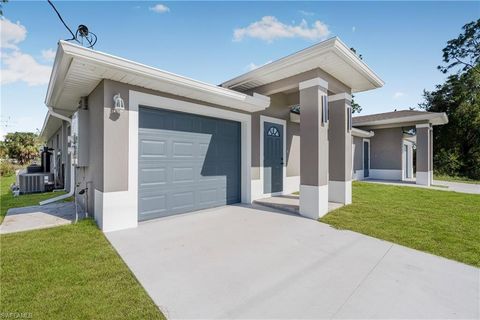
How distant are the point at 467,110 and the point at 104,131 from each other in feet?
77.5

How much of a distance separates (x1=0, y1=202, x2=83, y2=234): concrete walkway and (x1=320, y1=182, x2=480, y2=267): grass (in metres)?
5.32

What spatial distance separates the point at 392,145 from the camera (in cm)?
1295

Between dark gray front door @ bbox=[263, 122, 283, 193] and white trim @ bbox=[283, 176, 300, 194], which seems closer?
dark gray front door @ bbox=[263, 122, 283, 193]

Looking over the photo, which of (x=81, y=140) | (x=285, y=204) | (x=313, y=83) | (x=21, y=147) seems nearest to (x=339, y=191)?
(x=285, y=204)

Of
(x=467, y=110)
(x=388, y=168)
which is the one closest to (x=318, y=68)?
(x=388, y=168)

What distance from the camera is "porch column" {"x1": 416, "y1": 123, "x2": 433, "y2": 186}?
10.9 m

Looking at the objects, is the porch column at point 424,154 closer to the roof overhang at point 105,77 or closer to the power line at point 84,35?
the roof overhang at point 105,77

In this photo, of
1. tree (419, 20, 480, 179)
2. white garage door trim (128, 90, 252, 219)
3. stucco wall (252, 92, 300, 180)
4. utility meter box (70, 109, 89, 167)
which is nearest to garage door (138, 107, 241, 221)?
white garage door trim (128, 90, 252, 219)

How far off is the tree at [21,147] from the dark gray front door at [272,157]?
1190 inches

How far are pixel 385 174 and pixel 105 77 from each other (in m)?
14.6

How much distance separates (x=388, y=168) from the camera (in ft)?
43.4

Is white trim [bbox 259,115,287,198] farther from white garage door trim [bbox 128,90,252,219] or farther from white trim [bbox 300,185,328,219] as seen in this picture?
white trim [bbox 300,185,328,219]

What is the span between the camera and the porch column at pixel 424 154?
35.6ft

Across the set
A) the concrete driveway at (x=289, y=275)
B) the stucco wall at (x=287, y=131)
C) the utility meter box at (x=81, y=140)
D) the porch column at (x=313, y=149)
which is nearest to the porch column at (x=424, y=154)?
the stucco wall at (x=287, y=131)
